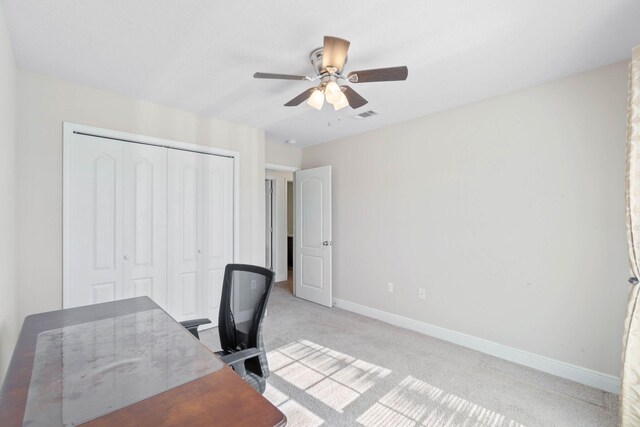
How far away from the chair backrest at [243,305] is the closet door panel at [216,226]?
1626 millimetres

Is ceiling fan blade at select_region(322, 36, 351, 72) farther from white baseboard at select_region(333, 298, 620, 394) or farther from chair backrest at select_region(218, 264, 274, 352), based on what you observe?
white baseboard at select_region(333, 298, 620, 394)

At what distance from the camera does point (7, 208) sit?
1.92m

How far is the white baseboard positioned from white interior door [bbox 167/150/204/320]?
226cm

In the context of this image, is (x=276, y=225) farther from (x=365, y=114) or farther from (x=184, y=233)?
(x=365, y=114)

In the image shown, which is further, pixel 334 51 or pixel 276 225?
pixel 276 225

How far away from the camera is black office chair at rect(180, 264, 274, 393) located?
1641mm

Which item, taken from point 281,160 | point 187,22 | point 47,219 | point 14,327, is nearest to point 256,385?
→ point 14,327

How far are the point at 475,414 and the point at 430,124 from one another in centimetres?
275

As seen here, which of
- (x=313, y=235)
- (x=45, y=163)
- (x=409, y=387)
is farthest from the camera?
(x=313, y=235)

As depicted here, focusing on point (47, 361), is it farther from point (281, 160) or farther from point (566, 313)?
point (281, 160)

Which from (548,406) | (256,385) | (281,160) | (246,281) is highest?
(281,160)

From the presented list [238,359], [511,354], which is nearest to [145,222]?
[238,359]

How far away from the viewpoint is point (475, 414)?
6.54 ft

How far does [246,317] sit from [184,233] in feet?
6.10
